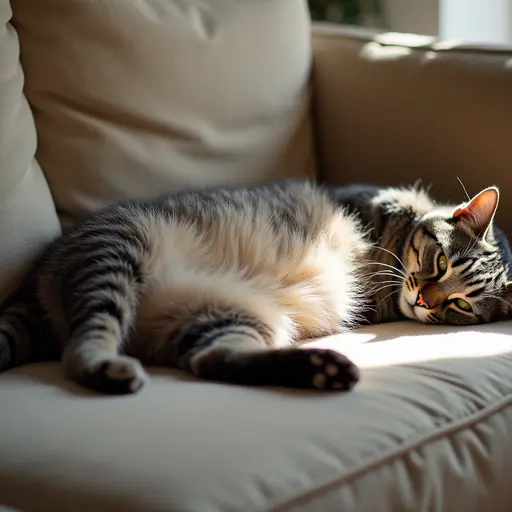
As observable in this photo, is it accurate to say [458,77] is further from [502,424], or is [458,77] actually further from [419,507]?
[419,507]

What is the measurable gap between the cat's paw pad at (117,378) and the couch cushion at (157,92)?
2.03 ft

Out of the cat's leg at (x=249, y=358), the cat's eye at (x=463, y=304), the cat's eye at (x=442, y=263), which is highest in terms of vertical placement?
the cat's leg at (x=249, y=358)

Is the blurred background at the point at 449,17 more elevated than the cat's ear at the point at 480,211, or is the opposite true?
the blurred background at the point at 449,17

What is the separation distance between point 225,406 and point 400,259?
33.3 inches

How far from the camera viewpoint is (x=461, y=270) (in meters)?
1.82

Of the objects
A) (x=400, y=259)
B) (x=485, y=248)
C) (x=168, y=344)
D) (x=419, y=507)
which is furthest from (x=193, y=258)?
(x=419, y=507)

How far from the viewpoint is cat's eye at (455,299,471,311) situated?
1798mm

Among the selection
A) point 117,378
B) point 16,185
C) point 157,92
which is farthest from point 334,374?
point 157,92

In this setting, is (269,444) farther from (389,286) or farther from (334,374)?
(389,286)

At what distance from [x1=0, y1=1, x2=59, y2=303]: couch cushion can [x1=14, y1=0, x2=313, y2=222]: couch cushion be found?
0.08 meters

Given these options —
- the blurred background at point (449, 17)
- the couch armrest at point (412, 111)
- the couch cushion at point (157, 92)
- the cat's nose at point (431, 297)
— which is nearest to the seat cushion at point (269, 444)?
the cat's nose at point (431, 297)

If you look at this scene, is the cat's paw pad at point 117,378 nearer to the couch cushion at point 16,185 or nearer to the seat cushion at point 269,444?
the seat cushion at point 269,444

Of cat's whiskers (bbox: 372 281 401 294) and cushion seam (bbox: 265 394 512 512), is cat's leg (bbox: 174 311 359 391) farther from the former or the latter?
cat's whiskers (bbox: 372 281 401 294)

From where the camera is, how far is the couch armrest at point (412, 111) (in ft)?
6.59
